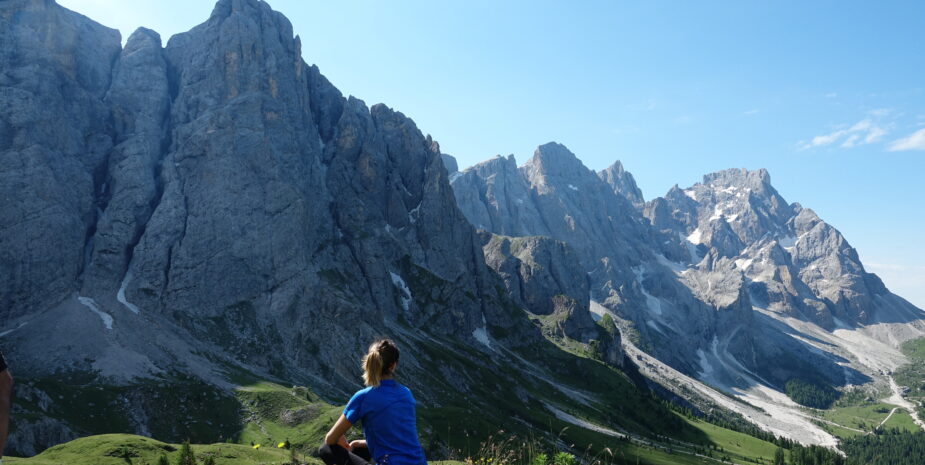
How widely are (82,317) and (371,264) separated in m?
76.1

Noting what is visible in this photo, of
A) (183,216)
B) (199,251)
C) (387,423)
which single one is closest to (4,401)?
(387,423)

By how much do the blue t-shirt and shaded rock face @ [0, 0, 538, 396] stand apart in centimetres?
9613

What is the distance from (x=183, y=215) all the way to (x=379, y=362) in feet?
465

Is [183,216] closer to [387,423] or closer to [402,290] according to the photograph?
[402,290]

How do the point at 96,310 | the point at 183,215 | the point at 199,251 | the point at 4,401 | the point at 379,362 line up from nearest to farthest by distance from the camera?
the point at 4,401 → the point at 379,362 → the point at 96,310 → the point at 199,251 → the point at 183,215

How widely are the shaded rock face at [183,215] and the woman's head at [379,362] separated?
96.2m

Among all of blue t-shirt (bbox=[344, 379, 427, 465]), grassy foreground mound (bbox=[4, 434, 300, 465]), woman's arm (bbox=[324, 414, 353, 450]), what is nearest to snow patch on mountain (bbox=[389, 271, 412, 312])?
grassy foreground mound (bbox=[4, 434, 300, 465])

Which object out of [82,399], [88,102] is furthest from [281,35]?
[82,399]

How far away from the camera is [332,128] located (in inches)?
7682

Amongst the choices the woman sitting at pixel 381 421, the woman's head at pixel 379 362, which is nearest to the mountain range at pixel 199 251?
the woman sitting at pixel 381 421

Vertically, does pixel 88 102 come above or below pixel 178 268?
above

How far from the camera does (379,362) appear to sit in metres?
9.61

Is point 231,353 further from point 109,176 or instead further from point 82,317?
point 109,176

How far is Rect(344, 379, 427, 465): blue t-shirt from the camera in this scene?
30.8ft
